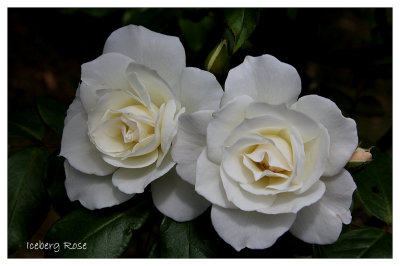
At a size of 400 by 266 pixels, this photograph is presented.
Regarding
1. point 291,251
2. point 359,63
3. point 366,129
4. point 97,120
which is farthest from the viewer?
point 366,129

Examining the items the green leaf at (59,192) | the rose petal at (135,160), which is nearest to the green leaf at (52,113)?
the green leaf at (59,192)

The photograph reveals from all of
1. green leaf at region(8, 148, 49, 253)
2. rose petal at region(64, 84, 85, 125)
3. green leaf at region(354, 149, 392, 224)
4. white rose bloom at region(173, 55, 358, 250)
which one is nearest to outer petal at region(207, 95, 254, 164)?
white rose bloom at region(173, 55, 358, 250)

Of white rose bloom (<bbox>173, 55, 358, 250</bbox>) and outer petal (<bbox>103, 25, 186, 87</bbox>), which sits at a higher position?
outer petal (<bbox>103, 25, 186, 87</bbox>)

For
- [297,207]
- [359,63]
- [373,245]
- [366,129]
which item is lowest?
[366,129]

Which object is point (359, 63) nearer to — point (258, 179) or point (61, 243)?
point (258, 179)

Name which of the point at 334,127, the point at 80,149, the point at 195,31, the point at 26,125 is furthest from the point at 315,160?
the point at 195,31

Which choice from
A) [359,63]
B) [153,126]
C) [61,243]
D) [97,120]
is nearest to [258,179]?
[153,126]

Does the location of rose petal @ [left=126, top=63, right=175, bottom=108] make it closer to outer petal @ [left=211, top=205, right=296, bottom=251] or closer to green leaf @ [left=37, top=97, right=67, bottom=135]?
outer petal @ [left=211, top=205, right=296, bottom=251]
